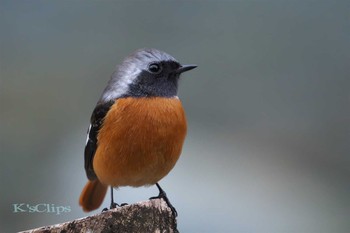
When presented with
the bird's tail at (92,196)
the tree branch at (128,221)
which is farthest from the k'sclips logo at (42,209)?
the tree branch at (128,221)

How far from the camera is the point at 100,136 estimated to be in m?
4.20

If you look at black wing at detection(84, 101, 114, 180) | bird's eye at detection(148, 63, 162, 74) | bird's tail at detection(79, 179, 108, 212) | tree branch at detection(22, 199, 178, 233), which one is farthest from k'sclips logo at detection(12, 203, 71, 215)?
tree branch at detection(22, 199, 178, 233)

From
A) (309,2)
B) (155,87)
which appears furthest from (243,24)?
(155,87)

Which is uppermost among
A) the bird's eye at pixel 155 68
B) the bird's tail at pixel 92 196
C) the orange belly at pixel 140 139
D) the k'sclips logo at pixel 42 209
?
the bird's eye at pixel 155 68

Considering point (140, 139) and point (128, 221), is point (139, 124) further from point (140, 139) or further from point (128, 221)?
point (128, 221)

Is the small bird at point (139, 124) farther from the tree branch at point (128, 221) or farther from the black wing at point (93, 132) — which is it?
the tree branch at point (128, 221)

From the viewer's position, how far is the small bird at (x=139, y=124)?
4004mm

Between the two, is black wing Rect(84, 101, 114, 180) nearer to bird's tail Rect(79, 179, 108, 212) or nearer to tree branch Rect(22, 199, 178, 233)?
bird's tail Rect(79, 179, 108, 212)

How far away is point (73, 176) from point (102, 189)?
37 cm

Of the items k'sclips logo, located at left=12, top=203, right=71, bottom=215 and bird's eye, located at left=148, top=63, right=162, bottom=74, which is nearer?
bird's eye, located at left=148, top=63, right=162, bottom=74

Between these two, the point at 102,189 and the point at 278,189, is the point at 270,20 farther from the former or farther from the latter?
the point at 102,189

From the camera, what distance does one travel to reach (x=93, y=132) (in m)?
4.33

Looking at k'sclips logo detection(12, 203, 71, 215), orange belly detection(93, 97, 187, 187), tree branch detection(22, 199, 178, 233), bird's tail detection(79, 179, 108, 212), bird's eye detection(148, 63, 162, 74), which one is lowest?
Answer: k'sclips logo detection(12, 203, 71, 215)

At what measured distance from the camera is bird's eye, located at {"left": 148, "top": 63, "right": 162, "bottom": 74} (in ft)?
13.8
